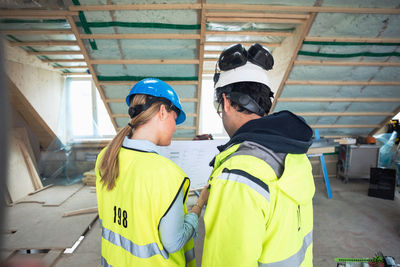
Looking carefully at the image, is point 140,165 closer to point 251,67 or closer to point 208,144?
point 251,67

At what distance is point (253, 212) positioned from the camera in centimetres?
68

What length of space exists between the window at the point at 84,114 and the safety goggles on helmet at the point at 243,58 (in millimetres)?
6069

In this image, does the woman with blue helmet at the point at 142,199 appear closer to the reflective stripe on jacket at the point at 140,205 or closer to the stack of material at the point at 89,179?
the reflective stripe on jacket at the point at 140,205

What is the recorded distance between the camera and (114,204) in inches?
43.1

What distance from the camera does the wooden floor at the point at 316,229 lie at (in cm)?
267

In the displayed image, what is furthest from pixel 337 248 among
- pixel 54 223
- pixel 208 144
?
pixel 54 223

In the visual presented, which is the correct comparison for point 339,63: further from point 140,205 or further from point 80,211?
point 80,211

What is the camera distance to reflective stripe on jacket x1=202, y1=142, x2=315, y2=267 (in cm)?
68

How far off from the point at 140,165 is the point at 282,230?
2.14 ft

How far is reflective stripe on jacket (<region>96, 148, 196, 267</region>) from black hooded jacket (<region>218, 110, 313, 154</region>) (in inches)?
15.6

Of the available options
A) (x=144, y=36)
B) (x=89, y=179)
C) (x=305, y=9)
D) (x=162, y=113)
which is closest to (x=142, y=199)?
(x=162, y=113)

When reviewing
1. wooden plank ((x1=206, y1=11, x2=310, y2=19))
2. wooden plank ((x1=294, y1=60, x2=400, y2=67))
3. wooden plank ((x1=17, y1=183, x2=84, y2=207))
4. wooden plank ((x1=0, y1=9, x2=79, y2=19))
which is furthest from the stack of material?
wooden plank ((x1=294, y1=60, x2=400, y2=67))

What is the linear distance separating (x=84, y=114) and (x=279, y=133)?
21.8 ft

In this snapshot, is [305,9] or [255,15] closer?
[305,9]
